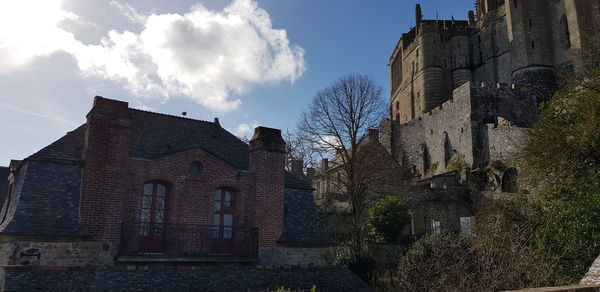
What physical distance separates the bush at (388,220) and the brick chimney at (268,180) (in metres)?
9.49

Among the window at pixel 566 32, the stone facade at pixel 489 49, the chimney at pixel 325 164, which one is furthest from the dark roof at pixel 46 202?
the window at pixel 566 32

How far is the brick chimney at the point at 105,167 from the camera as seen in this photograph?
13.3 meters

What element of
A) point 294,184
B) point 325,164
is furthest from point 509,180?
point 294,184

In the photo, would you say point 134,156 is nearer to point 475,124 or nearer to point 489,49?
point 475,124

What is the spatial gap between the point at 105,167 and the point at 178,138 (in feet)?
12.3

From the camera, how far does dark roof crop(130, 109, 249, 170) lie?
1560 cm

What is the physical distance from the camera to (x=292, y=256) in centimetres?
1589

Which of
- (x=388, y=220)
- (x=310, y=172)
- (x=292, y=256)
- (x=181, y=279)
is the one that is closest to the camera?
(x=181, y=279)

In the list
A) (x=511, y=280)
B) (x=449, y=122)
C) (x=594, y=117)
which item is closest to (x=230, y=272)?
(x=511, y=280)

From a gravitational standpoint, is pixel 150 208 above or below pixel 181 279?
above

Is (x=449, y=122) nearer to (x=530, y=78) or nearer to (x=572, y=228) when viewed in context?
(x=530, y=78)

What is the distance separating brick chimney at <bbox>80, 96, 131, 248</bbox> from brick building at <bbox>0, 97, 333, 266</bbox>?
0.03 metres

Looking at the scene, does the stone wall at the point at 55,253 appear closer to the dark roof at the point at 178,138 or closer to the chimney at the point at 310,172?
the dark roof at the point at 178,138

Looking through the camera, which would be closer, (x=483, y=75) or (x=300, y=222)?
(x=300, y=222)
